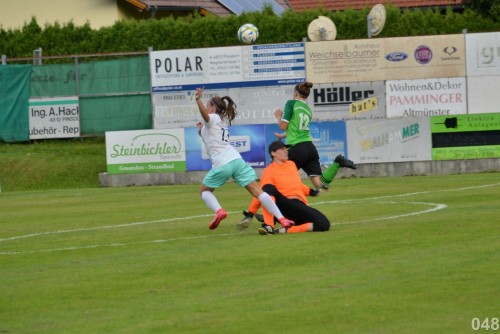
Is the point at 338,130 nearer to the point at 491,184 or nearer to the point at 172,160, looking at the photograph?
the point at 172,160

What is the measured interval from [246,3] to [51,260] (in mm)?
41469

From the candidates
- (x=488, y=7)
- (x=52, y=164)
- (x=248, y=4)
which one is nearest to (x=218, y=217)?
(x=52, y=164)

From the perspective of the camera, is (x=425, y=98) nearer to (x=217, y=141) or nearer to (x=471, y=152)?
(x=471, y=152)

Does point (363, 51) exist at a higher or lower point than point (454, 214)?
higher

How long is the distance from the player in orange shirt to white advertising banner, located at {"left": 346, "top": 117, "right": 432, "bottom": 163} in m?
17.1

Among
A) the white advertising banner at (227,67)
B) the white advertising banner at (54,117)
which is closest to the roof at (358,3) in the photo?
the white advertising banner at (227,67)

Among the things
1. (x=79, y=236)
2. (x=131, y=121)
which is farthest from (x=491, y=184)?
(x=131, y=121)

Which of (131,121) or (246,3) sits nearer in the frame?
(131,121)

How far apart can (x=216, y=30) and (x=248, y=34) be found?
3101mm

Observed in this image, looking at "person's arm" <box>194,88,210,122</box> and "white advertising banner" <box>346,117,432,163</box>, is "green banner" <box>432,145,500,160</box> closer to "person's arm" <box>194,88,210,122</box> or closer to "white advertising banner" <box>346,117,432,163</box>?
"white advertising banner" <box>346,117,432,163</box>

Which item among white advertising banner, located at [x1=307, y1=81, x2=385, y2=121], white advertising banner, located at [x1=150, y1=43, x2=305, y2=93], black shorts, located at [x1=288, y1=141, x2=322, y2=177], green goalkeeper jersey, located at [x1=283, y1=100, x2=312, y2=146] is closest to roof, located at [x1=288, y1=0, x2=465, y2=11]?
white advertising banner, located at [x1=150, y1=43, x2=305, y2=93]

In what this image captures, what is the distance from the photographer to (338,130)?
32625 mm

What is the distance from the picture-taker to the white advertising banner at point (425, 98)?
34.2 meters

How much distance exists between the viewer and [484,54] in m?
34.8
